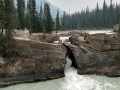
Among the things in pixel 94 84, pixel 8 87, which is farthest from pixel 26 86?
pixel 94 84

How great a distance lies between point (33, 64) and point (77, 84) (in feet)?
22.7

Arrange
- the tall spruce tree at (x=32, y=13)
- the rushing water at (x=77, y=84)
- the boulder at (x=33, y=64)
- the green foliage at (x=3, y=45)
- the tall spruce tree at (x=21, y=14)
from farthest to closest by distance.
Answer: the tall spruce tree at (x=32, y=13)
the tall spruce tree at (x=21, y=14)
the green foliage at (x=3, y=45)
the boulder at (x=33, y=64)
the rushing water at (x=77, y=84)

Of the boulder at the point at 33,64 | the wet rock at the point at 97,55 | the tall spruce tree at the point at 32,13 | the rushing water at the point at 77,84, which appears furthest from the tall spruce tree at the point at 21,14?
the rushing water at the point at 77,84

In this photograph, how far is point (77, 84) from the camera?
2036 centimetres

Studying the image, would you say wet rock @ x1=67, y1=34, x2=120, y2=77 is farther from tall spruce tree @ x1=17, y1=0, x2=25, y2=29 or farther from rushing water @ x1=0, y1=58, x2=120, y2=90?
tall spruce tree @ x1=17, y1=0, x2=25, y2=29

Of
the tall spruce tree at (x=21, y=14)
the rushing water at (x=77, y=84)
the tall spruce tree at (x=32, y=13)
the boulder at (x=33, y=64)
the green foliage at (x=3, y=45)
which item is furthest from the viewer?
the tall spruce tree at (x=32, y=13)

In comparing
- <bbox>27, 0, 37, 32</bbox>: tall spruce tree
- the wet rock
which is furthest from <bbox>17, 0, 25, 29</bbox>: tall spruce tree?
the wet rock

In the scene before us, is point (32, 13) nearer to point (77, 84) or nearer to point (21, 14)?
point (21, 14)

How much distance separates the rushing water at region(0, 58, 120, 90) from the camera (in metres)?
19.5

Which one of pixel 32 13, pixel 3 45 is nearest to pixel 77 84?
pixel 3 45

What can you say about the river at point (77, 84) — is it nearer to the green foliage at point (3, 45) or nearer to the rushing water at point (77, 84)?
the rushing water at point (77, 84)

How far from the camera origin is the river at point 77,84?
19.5m

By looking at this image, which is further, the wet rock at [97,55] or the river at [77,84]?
the wet rock at [97,55]

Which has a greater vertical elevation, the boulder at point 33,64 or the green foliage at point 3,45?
the green foliage at point 3,45
